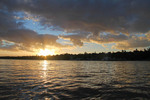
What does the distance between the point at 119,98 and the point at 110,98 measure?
1.12 metres

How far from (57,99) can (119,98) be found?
7691 mm

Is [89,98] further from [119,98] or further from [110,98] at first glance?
[119,98]

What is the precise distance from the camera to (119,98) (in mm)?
13570

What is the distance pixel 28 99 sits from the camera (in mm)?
12773

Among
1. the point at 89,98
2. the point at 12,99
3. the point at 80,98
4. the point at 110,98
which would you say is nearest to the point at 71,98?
the point at 80,98

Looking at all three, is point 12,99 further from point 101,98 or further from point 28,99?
point 101,98

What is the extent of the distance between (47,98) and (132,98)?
10.6 meters

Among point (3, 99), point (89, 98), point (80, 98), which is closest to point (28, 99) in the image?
point (3, 99)

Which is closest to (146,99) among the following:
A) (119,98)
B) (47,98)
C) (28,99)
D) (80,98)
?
(119,98)

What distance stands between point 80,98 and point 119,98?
491cm

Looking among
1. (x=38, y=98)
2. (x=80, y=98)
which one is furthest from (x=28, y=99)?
(x=80, y=98)

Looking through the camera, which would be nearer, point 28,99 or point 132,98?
point 28,99

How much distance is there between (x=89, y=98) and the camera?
13.3m

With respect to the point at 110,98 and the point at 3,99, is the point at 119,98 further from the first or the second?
the point at 3,99
